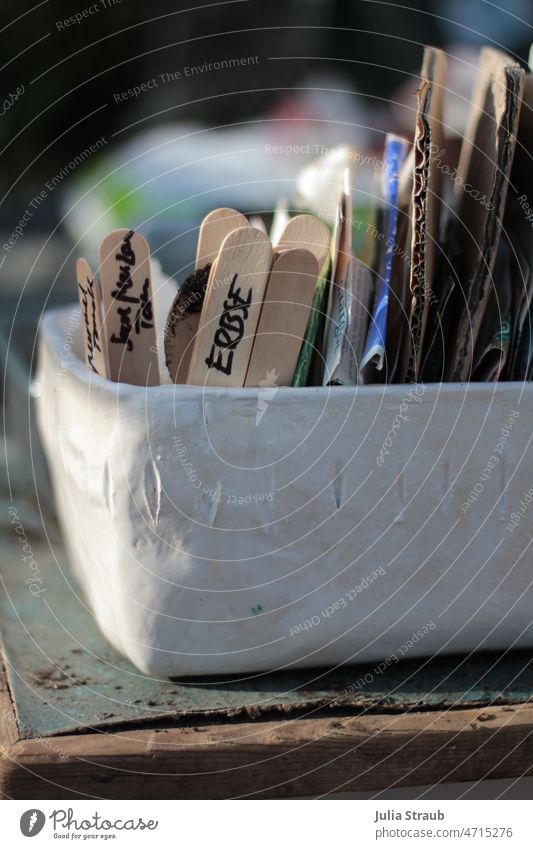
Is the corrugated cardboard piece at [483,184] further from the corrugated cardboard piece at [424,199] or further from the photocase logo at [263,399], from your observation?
the photocase logo at [263,399]

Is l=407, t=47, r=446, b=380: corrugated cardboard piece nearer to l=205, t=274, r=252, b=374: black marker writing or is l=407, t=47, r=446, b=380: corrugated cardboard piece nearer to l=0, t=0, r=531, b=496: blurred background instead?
l=205, t=274, r=252, b=374: black marker writing

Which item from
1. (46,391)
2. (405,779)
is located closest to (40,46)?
(46,391)

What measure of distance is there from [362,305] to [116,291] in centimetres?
18

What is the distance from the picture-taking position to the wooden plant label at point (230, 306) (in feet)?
2.07

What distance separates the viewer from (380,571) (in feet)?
2.15

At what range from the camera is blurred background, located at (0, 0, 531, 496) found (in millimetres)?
1526

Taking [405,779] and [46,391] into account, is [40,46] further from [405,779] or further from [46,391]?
[405,779]

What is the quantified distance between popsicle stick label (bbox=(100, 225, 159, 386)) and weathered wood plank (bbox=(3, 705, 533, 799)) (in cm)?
26

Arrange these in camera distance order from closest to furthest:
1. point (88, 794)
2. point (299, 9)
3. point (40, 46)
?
point (88, 794)
point (40, 46)
point (299, 9)

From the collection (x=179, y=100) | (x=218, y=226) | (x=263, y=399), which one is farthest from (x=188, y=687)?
(x=179, y=100)
